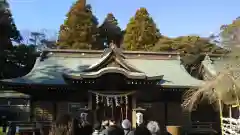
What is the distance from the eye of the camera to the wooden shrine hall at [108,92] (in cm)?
1662

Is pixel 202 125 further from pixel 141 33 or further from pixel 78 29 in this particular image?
pixel 78 29

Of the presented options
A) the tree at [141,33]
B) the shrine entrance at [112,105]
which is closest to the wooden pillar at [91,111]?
the shrine entrance at [112,105]

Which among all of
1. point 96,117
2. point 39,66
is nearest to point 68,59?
point 39,66

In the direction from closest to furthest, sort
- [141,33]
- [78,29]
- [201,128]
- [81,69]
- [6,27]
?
[201,128]
[81,69]
[6,27]
[141,33]
[78,29]

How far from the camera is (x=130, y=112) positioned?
17.6m

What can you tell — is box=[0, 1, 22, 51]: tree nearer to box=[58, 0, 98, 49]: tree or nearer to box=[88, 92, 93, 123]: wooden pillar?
box=[58, 0, 98, 49]: tree

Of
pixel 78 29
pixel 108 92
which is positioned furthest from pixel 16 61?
pixel 108 92

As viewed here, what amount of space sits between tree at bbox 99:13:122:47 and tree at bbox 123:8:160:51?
392 cm

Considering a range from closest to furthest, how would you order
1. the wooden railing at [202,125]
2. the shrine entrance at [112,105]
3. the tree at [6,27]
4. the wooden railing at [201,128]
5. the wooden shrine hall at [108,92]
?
the wooden shrine hall at [108,92], the shrine entrance at [112,105], the wooden railing at [201,128], the wooden railing at [202,125], the tree at [6,27]

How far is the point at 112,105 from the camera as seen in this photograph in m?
17.6

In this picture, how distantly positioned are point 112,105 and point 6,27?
60.2ft

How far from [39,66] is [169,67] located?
8.19 meters

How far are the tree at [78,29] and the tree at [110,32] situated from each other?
9.74 ft

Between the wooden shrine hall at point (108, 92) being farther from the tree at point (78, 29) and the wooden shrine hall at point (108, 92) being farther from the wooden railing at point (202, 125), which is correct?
the tree at point (78, 29)
